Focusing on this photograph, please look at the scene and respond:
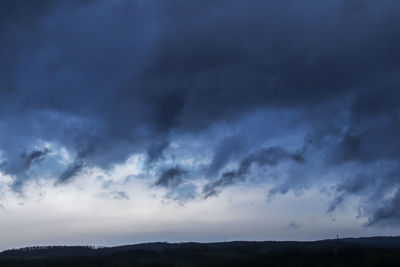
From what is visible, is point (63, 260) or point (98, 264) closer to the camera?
point (98, 264)

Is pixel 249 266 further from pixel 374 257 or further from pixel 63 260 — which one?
pixel 63 260

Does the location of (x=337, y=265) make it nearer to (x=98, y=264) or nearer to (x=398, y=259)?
(x=398, y=259)

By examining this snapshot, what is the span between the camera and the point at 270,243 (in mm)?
172125

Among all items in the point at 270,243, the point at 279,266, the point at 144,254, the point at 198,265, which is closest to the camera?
the point at 279,266

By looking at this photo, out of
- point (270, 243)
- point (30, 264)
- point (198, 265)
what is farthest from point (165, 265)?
point (270, 243)

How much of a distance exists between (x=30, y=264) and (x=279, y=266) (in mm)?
53201

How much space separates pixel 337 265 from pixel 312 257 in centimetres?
693

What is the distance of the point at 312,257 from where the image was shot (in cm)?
9381

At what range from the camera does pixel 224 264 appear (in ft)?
309

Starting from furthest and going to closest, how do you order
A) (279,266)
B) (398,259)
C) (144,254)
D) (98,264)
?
(144,254) < (98,264) < (279,266) < (398,259)

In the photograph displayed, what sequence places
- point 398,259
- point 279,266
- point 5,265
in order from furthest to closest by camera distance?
point 5,265 < point 279,266 < point 398,259

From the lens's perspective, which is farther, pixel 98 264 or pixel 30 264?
pixel 30 264

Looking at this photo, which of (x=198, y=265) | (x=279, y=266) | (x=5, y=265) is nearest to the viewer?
(x=279, y=266)

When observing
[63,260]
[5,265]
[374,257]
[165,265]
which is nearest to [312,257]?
[374,257]
